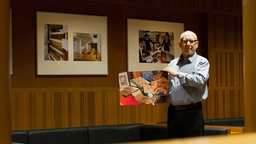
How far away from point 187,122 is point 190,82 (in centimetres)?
39

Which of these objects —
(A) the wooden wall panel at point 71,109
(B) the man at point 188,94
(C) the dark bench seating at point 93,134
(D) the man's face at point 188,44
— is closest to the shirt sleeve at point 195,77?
(B) the man at point 188,94

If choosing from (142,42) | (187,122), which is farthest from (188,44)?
(142,42)

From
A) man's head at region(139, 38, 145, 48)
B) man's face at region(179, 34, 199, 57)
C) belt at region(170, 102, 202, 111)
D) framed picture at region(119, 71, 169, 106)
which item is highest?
man's head at region(139, 38, 145, 48)

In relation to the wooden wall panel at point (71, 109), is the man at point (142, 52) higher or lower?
higher

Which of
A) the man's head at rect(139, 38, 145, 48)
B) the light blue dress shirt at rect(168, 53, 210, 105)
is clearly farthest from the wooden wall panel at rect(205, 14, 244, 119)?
the light blue dress shirt at rect(168, 53, 210, 105)

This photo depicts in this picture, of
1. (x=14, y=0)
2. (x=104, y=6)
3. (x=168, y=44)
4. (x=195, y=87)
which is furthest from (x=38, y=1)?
(x=195, y=87)

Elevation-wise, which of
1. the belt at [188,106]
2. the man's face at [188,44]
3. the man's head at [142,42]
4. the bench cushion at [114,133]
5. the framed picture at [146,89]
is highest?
the man's head at [142,42]

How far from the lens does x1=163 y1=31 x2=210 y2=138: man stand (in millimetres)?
4129

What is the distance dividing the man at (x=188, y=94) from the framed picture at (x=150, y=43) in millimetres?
3349

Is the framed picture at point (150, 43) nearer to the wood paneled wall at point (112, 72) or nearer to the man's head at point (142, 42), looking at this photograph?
the man's head at point (142, 42)

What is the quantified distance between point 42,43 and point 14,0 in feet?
2.54

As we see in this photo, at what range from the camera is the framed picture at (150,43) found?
7.64m

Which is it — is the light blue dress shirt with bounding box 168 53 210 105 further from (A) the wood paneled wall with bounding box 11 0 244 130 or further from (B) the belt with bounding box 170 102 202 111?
(A) the wood paneled wall with bounding box 11 0 244 130

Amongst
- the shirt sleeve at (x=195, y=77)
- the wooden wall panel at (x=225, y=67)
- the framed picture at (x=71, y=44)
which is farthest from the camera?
the wooden wall panel at (x=225, y=67)
